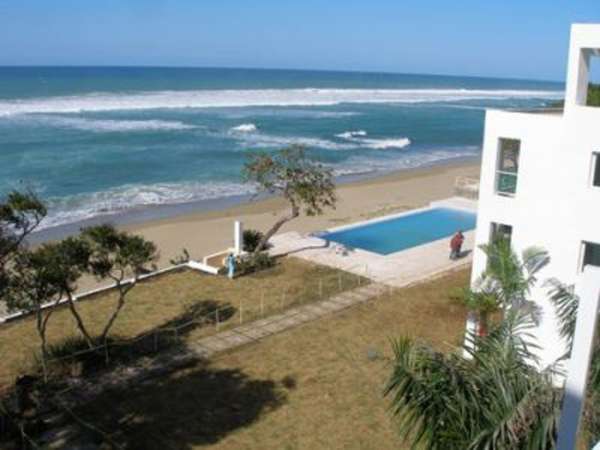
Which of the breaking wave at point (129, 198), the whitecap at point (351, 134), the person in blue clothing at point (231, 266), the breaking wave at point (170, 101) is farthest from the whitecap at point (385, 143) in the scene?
the person in blue clothing at point (231, 266)

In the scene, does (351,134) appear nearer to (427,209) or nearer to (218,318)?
(427,209)

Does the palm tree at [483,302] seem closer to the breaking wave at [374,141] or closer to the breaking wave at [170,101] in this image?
the breaking wave at [374,141]

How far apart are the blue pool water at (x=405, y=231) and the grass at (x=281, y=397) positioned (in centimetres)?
890

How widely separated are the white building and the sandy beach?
42.9 feet

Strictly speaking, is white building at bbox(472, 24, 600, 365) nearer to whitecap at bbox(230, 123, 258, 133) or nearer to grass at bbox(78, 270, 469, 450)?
grass at bbox(78, 270, 469, 450)

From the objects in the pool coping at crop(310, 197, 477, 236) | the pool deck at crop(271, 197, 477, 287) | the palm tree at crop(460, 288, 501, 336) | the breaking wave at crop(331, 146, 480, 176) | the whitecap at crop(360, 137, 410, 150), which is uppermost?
the palm tree at crop(460, 288, 501, 336)

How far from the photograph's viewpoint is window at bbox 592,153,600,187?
1129 cm

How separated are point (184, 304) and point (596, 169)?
35.8 ft

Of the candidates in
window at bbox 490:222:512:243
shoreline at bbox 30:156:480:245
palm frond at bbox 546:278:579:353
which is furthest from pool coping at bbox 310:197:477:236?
palm frond at bbox 546:278:579:353

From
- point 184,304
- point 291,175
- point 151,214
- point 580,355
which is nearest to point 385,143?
point 151,214

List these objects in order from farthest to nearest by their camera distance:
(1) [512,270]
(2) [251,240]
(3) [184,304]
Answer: (2) [251,240] → (3) [184,304] → (1) [512,270]

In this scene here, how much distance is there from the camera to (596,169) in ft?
37.3

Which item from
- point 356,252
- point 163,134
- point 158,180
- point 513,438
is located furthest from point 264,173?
point 163,134

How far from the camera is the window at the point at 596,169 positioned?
11289 millimetres
